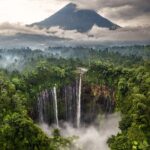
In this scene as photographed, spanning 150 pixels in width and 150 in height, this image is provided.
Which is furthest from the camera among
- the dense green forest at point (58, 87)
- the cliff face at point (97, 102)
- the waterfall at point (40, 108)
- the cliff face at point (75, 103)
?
the cliff face at point (97, 102)

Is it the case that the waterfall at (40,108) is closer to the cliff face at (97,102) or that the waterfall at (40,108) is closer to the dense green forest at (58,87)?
the dense green forest at (58,87)

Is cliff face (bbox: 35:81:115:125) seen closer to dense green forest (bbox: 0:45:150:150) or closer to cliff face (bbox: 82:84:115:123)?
cliff face (bbox: 82:84:115:123)

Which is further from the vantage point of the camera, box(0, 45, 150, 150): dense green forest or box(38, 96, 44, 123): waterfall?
box(38, 96, 44, 123): waterfall

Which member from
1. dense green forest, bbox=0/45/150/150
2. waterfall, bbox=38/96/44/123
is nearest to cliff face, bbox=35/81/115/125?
waterfall, bbox=38/96/44/123

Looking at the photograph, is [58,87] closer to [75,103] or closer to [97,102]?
[75,103]

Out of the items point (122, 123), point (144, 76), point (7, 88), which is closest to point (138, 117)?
point (122, 123)

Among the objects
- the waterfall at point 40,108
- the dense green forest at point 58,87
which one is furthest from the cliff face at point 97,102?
the waterfall at point 40,108

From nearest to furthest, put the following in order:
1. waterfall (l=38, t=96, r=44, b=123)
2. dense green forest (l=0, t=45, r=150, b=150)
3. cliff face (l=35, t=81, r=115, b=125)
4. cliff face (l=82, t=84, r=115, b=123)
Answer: dense green forest (l=0, t=45, r=150, b=150) → waterfall (l=38, t=96, r=44, b=123) → cliff face (l=35, t=81, r=115, b=125) → cliff face (l=82, t=84, r=115, b=123)

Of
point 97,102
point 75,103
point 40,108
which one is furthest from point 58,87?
point 97,102
